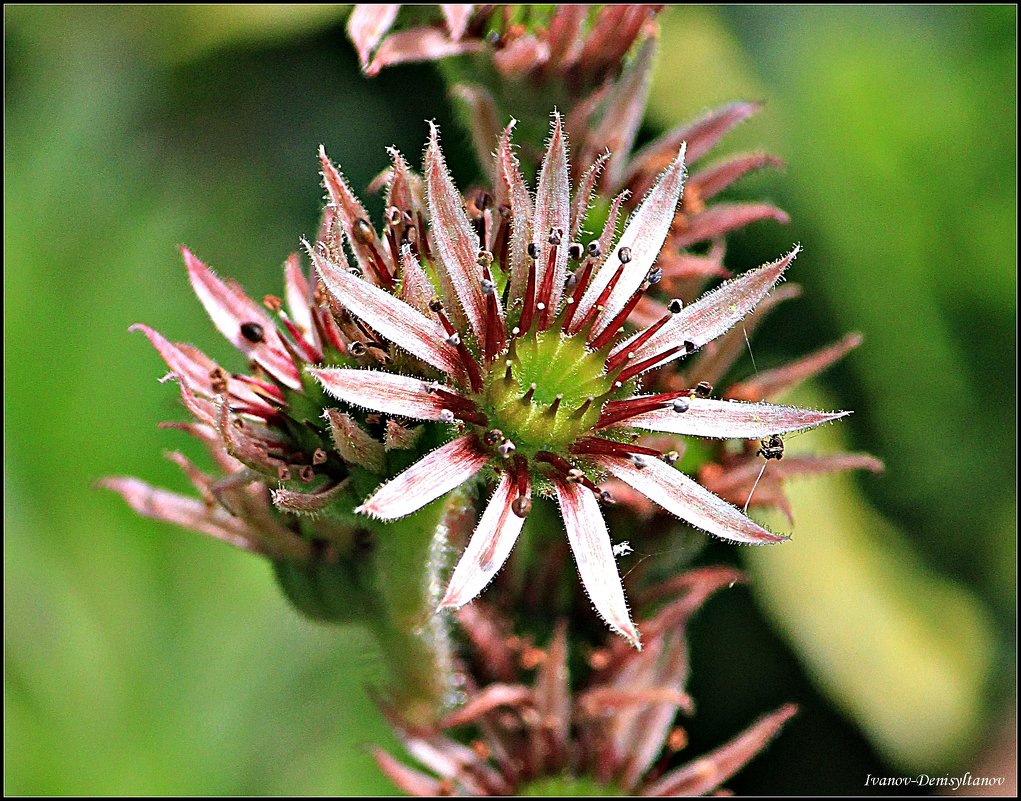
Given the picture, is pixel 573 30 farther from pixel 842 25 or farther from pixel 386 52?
pixel 842 25

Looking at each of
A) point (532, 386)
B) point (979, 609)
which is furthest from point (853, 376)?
point (532, 386)

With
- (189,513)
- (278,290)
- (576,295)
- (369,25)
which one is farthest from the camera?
(278,290)

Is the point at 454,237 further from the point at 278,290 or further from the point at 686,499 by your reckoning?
the point at 278,290

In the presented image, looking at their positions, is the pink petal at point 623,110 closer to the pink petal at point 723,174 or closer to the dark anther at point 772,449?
the pink petal at point 723,174

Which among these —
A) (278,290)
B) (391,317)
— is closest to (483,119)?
(391,317)

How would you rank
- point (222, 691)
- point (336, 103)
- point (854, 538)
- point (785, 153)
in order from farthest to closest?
point (336, 103) < point (785, 153) < point (854, 538) < point (222, 691)

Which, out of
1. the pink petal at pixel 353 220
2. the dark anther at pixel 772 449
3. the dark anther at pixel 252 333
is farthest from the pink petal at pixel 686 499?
the dark anther at pixel 252 333
